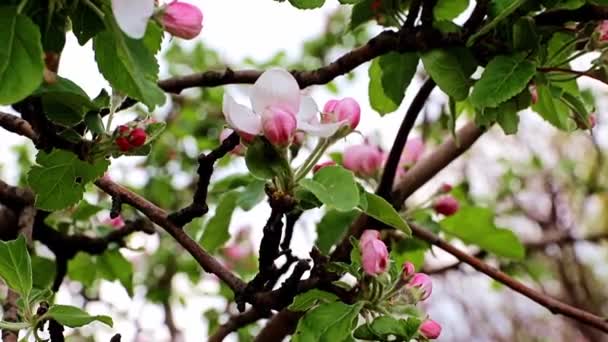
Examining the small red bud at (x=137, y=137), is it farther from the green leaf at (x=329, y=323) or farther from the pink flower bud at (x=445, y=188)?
the pink flower bud at (x=445, y=188)

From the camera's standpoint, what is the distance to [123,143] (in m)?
0.84

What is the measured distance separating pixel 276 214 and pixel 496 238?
811 millimetres

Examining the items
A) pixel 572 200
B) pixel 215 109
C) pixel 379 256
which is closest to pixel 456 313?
pixel 572 200

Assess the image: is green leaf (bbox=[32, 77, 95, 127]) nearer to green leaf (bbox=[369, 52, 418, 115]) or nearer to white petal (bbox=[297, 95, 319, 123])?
white petal (bbox=[297, 95, 319, 123])

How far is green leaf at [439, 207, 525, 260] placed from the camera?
160 cm

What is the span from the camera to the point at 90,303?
6.70 feet

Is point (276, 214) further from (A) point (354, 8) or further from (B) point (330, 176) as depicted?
(A) point (354, 8)

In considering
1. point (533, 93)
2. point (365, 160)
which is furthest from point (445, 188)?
point (533, 93)

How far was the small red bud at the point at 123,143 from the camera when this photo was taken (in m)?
0.84

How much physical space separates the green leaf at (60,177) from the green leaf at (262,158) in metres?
0.16

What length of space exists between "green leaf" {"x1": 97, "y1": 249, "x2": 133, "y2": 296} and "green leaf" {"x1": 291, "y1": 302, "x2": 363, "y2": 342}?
63cm

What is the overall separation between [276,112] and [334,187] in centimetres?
9

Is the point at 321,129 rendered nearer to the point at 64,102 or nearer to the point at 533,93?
the point at 64,102

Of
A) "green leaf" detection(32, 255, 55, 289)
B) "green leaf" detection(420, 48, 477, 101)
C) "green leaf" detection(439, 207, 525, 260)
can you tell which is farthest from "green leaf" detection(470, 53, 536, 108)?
"green leaf" detection(32, 255, 55, 289)
